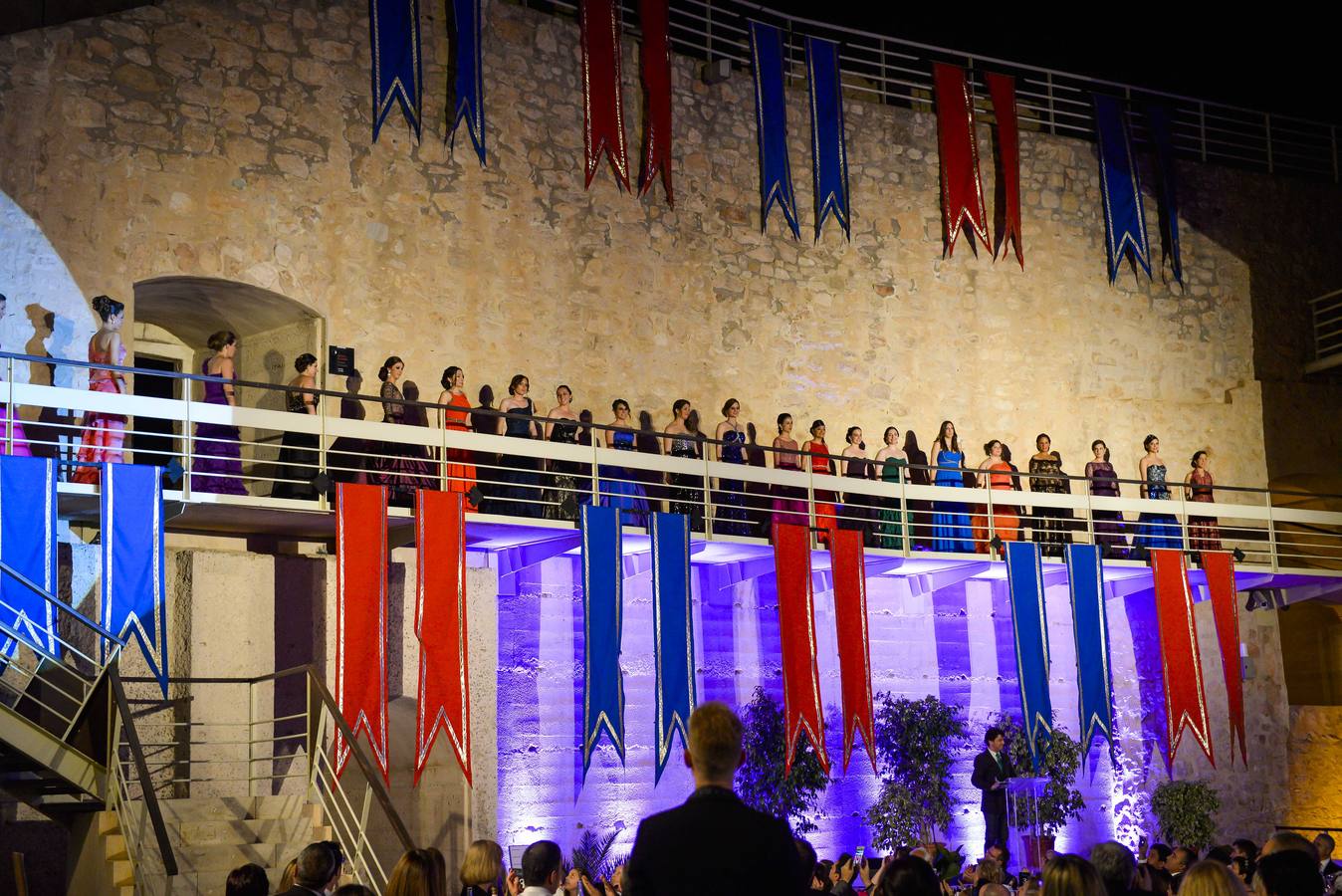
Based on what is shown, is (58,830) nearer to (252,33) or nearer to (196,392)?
(196,392)

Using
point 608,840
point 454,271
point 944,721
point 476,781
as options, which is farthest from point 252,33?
point 944,721

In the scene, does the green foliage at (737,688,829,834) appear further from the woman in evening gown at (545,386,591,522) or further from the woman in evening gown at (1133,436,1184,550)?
the woman in evening gown at (1133,436,1184,550)

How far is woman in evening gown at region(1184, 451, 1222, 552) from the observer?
16.1m

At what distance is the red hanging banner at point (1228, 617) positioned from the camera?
15.3 metres

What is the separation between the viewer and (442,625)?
11211mm

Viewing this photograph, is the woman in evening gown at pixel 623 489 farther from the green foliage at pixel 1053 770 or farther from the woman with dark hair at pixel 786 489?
the green foliage at pixel 1053 770

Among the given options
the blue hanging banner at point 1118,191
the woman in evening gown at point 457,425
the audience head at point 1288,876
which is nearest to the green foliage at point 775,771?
the woman in evening gown at point 457,425

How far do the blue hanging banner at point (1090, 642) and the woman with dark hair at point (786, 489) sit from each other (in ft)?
8.72

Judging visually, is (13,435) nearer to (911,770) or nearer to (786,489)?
(786,489)

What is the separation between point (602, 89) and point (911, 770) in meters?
7.18

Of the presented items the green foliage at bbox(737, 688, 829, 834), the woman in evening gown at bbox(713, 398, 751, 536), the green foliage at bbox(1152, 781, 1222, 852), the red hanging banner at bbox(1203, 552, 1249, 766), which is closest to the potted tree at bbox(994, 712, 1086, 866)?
the green foliage at bbox(1152, 781, 1222, 852)

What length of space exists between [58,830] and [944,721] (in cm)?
828

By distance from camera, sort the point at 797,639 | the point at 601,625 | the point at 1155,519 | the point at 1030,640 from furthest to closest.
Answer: the point at 1155,519
the point at 1030,640
the point at 797,639
the point at 601,625

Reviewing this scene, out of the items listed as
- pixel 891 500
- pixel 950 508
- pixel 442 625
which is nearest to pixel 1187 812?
pixel 950 508
